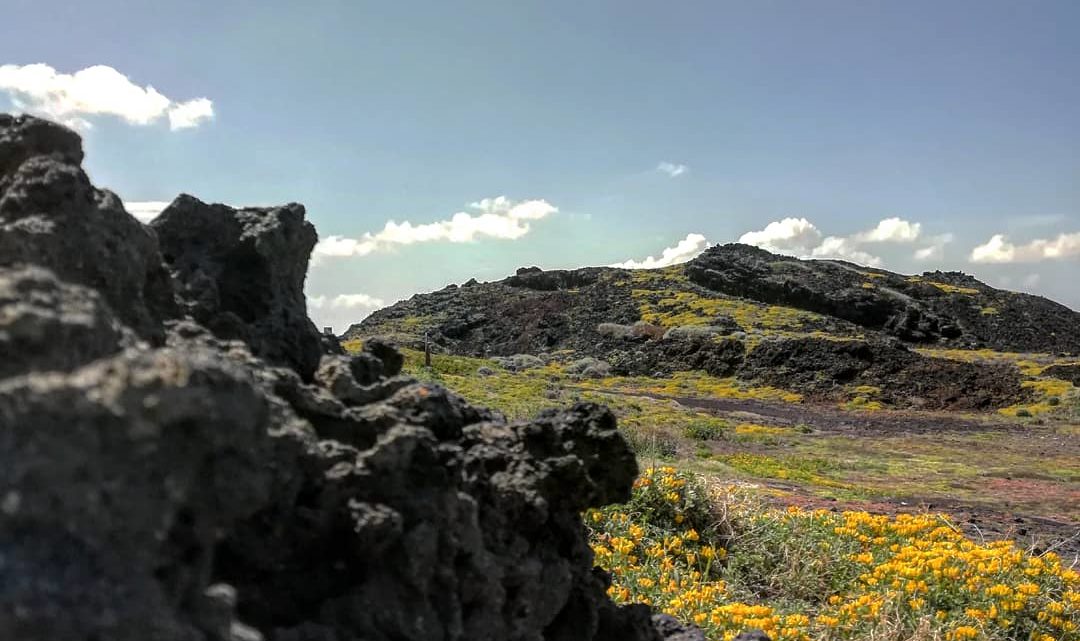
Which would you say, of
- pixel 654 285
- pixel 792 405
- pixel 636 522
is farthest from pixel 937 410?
pixel 654 285

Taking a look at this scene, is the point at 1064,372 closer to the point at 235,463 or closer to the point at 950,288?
the point at 950,288

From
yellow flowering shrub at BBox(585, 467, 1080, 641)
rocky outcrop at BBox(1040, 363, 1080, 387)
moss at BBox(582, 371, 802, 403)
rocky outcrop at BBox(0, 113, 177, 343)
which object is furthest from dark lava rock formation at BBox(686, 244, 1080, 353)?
rocky outcrop at BBox(0, 113, 177, 343)

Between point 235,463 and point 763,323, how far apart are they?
50.0 m

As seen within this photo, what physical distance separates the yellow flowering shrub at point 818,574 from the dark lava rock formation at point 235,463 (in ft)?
5.55

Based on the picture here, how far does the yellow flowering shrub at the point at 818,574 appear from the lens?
513 cm

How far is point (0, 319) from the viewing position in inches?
54.1

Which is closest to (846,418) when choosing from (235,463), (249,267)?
(249,267)

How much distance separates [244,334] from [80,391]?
1530 millimetres

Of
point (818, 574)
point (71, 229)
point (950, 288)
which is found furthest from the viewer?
point (950, 288)

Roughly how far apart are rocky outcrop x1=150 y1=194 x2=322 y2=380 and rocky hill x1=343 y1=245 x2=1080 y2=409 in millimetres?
33150

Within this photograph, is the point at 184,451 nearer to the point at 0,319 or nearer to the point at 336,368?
the point at 0,319

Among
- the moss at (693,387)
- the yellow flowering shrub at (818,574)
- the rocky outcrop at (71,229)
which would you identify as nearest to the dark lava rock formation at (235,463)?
the rocky outcrop at (71,229)

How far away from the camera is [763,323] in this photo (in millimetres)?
49594

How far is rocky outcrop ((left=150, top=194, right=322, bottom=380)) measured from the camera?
282 cm
